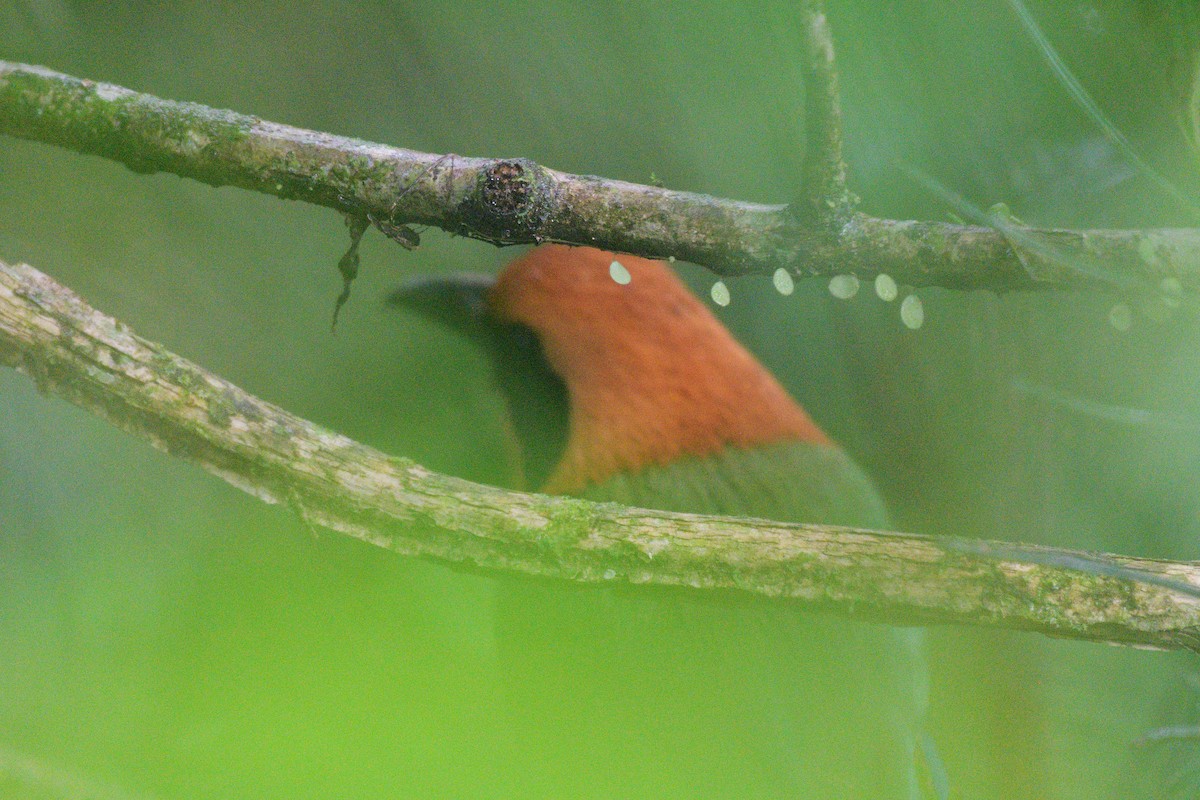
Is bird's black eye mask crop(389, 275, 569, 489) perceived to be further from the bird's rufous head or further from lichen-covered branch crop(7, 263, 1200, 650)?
lichen-covered branch crop(7, 263, 1200, 650)

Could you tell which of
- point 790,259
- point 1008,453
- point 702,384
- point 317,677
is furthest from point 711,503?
point 317,677

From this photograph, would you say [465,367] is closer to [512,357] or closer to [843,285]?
[512,357]

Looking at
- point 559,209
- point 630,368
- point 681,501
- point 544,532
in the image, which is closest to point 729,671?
point 681,501

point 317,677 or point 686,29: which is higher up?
point 686,29

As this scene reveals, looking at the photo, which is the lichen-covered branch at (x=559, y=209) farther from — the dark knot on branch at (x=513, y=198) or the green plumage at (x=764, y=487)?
the green plumage at (x=764, y=487)

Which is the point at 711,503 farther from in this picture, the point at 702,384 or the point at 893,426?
the point at 893,426

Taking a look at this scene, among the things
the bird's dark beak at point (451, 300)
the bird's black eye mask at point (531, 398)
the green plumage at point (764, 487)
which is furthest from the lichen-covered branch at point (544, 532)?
the bird's dark beak at point (451, 300)
